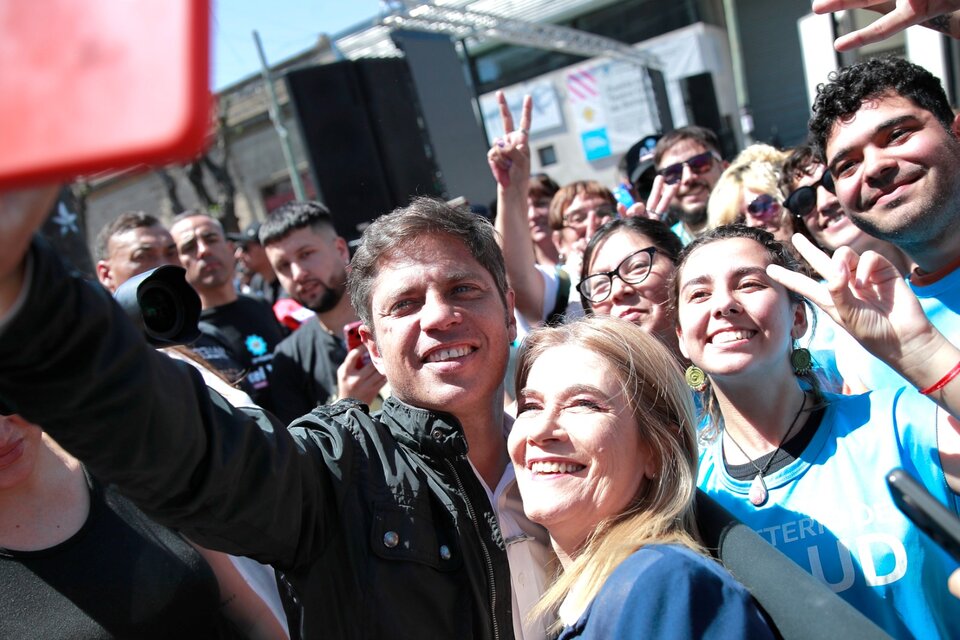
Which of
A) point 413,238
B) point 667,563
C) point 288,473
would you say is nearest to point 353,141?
point 413,238

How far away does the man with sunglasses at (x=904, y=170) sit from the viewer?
1.97m

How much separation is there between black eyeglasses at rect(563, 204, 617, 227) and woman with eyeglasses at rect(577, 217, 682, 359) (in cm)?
151

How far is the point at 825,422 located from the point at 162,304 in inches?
59.9


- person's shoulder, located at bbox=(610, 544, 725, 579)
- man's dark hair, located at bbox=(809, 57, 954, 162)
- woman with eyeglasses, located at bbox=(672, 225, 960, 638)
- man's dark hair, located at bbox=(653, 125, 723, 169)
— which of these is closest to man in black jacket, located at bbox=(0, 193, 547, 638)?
person's shoulder, located at bbox=(610, 544, 725, 579)

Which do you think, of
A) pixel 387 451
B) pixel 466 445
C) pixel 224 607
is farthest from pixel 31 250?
pixel 224 607

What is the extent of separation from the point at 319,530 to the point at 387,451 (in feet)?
0.81

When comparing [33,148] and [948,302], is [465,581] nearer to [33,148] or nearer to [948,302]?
[33,148]

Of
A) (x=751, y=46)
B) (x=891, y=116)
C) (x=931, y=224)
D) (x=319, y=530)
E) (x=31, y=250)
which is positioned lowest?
(x=319, y=530)

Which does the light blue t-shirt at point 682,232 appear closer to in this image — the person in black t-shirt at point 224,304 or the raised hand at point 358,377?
the raised hand at point 358,377

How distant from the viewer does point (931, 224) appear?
197 cm

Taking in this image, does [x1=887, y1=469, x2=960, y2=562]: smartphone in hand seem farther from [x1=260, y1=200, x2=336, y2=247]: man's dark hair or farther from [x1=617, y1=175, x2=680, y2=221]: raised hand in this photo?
[x1=260, y1=200, x2=336, y2=247]: man's dark hair

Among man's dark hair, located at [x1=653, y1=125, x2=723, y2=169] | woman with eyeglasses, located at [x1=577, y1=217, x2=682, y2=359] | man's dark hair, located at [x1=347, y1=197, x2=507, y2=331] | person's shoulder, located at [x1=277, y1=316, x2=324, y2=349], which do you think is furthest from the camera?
man's dark hair, located at [x1=653, y1=125, x2=723, y2=169]

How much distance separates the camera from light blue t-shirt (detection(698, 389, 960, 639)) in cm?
148

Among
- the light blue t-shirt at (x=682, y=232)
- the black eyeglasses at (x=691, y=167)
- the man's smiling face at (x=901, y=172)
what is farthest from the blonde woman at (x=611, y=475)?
the black eyeglasses at (x=691, y=167)
